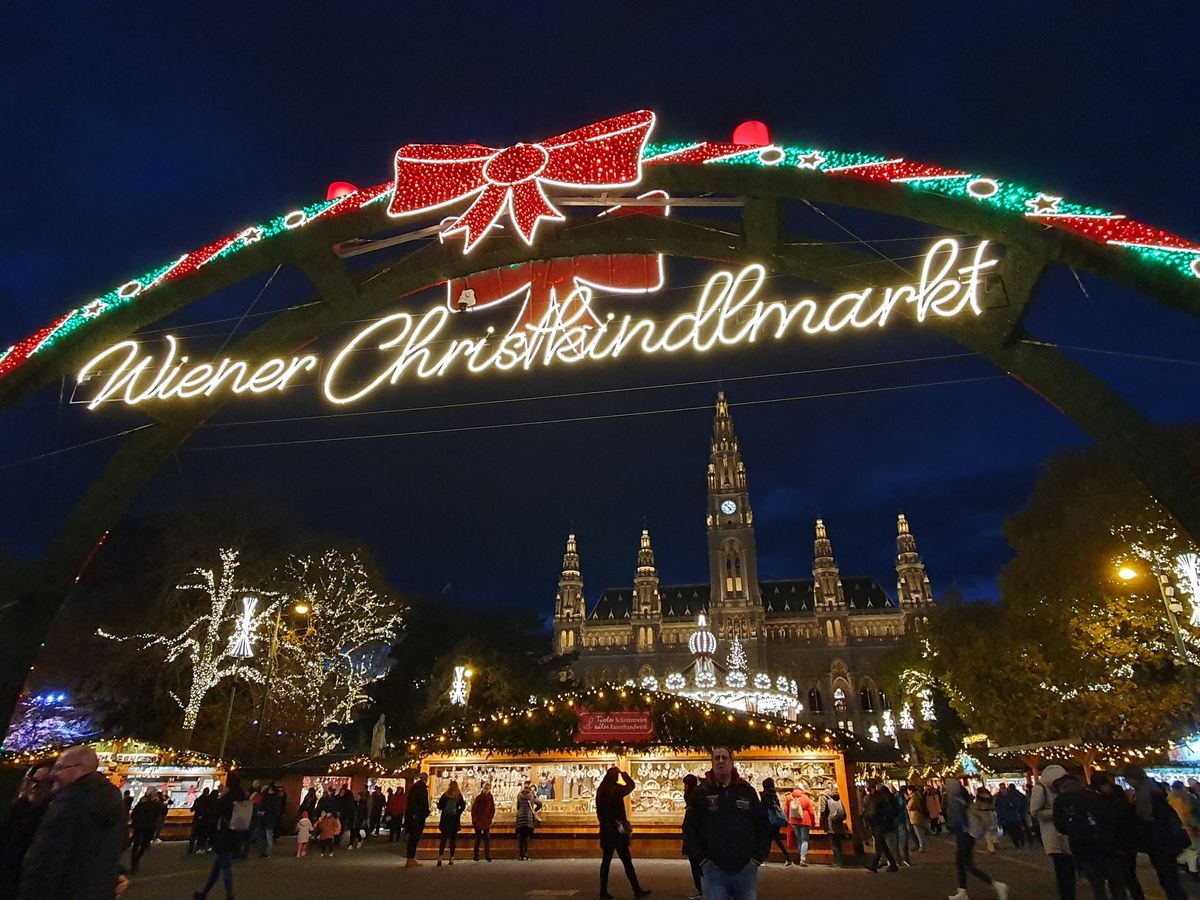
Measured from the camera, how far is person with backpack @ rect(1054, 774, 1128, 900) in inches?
234

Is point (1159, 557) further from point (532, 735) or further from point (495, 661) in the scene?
point (495, 661)

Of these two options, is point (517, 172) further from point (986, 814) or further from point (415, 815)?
point (986, 814)

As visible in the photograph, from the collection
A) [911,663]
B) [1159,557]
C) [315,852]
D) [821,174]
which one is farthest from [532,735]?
[911,663]

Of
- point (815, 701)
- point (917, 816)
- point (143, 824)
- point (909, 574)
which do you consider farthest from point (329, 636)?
point (909, 574)

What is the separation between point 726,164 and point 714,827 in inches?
241

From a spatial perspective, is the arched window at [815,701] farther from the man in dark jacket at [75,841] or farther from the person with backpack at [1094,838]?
the man in dark jacket at [75,841]

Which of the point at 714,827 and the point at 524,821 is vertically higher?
the point at 714,827

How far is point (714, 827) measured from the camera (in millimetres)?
4480

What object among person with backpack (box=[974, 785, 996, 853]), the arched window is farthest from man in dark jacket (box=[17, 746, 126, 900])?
the arched window

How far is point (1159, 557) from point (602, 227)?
65.3ft

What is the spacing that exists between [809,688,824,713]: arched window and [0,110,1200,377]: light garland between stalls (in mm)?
88378

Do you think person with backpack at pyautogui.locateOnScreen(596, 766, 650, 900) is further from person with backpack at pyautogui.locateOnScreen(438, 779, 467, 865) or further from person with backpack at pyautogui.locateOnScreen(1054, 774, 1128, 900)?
person with backpack at pyautogui.locateOnScreen(438, 779, 467, 865)

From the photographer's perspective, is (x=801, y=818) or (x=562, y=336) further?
(x=801, y=818)

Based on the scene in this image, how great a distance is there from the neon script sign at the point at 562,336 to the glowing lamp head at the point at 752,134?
53.8 inches
